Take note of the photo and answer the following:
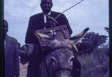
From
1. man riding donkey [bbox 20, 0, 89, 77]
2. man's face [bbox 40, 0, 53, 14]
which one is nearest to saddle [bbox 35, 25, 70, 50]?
man riding donkey [bbox 20, 0, 89, 77]

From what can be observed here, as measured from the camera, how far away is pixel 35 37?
2938 millimetres

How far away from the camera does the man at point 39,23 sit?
2945mm

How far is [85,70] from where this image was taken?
9.78 ft

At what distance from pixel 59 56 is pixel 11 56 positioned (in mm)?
631

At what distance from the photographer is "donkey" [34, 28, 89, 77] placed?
9.38 ft

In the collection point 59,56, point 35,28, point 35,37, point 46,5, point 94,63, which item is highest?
point 46,5

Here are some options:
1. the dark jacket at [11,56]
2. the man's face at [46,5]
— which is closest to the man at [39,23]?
the man's face at [46,5]

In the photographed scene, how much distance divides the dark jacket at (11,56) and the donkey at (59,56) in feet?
1.06

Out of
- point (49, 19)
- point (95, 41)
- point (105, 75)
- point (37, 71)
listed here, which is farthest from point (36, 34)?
point (105, 75)

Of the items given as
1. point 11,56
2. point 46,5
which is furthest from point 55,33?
point 11,56

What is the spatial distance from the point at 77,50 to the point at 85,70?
0.98 ft

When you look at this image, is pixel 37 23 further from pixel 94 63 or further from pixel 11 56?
pixel 94 63

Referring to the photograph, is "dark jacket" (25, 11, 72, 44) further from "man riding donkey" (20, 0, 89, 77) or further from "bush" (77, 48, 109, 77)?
"bush" (77, 48, 109, 77)

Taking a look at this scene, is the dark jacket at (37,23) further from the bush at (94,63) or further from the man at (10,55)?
the bush at (94,63)
